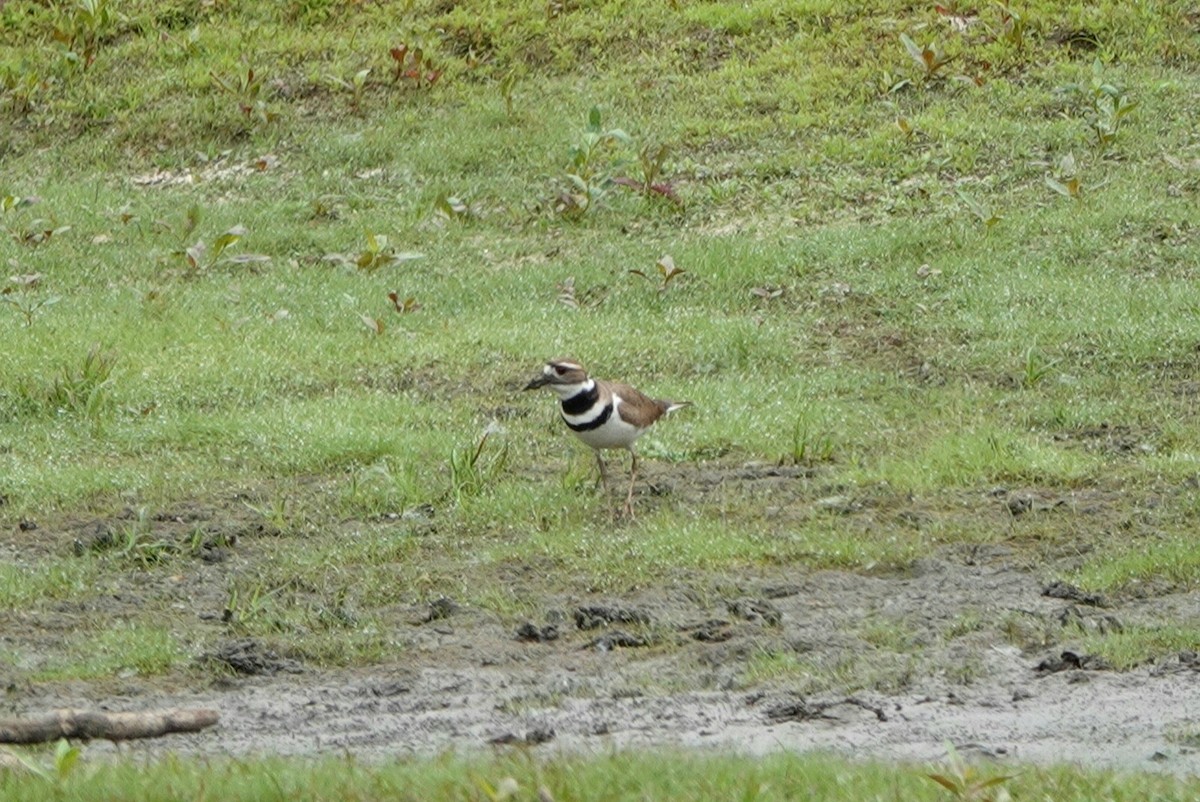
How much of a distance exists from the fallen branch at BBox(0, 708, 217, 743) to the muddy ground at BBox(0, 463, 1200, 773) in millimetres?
359

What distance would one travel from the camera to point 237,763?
639 centimetres

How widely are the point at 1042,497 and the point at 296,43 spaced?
12385 mm

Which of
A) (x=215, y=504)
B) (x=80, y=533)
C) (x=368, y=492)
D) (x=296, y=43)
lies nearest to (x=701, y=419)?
(x=368, y=492)

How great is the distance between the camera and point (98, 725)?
6770 millimetres

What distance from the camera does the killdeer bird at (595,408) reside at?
34.2ft

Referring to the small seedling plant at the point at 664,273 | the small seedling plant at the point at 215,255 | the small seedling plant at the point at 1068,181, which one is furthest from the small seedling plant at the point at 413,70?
the small seedling plant at the point at 1068,181

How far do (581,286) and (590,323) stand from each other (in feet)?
3.49

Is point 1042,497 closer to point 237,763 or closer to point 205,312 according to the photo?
point 237,763

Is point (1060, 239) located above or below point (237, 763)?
below

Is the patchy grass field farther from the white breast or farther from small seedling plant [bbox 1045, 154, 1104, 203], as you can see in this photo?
the white breast

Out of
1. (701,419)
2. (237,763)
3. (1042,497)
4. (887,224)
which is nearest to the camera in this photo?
(237,763)

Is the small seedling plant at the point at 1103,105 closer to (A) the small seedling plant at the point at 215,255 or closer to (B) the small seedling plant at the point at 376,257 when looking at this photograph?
(B) the small seedling plant at the point at 376,257

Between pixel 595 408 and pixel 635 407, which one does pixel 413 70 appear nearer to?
pixel 635 407

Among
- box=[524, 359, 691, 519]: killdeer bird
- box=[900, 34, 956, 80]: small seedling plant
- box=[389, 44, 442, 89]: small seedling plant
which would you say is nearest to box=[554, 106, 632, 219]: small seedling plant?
box=[389, 44, 442, 89]: small seedling plant
